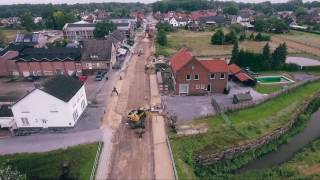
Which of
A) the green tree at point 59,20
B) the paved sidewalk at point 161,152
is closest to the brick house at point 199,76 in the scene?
the paved sidewalk at point 161,152

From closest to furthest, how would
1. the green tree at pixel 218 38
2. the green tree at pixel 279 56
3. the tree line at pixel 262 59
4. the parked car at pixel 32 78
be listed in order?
the parked car at pixel 32 78, the green tree at pixel 279 56, the tree line at pixel 262 59, the green tree at pixel 218 38

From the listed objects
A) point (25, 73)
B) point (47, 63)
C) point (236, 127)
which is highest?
point (47, 63)

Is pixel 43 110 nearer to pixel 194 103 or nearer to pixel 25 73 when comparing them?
pixel 194 103

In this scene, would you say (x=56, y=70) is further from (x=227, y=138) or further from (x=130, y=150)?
(x=227, y=138)

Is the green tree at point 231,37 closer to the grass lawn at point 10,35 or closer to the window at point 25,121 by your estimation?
the window at point 25,121

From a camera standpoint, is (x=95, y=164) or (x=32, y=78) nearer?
(x=95, y=164)

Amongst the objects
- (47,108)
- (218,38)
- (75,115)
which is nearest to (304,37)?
(218,38)

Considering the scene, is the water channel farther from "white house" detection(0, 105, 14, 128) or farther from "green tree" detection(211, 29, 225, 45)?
"green tree" detection(211, 29, 225, 45)

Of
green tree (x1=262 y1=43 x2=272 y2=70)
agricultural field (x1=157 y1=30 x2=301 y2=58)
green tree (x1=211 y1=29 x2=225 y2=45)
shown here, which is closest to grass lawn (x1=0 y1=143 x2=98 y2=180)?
green tree (x1=262 y1=43 x2=272 y2=70)
